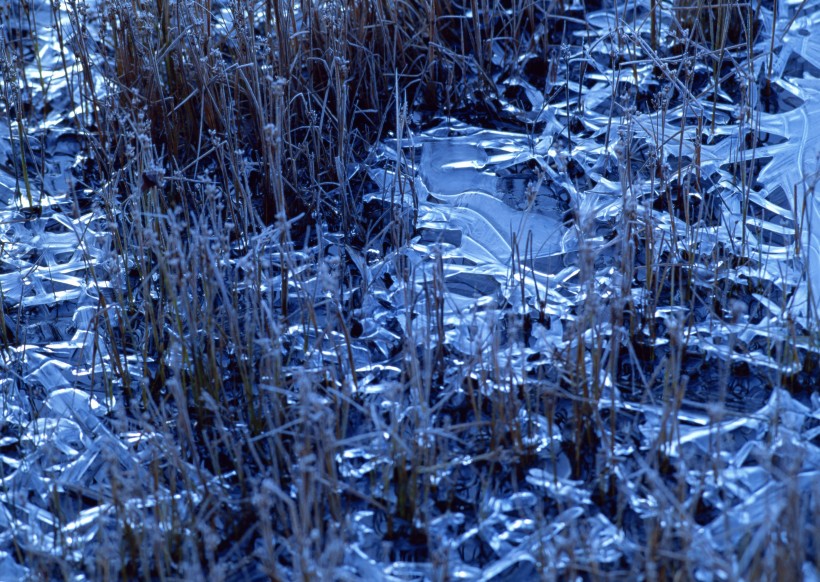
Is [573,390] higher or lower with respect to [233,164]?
lower

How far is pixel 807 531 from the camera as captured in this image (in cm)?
167

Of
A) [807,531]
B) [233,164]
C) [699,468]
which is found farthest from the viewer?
[233,164]

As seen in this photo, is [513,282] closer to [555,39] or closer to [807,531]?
[807,531]

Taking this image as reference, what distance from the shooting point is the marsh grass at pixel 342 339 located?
1.75m

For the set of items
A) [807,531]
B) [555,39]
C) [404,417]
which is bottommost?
[807,531]

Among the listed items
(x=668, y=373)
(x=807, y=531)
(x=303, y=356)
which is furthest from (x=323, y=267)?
(x=807, y=531)

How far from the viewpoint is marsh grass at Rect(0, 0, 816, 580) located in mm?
1750

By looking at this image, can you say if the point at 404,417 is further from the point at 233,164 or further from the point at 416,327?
the point at 233,164

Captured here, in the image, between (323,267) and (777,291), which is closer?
(323,267)

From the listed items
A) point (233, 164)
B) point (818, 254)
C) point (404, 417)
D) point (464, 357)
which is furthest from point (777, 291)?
point (233, 164)

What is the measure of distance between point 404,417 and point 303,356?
41cm

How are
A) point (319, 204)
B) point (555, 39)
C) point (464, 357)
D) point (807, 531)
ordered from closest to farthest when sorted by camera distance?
point (807, 531)
point (464, 357)
point (319, 204)
point (555, 39)

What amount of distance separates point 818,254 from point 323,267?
4.08ft

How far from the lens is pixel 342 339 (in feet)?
7.56
